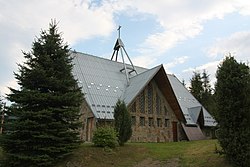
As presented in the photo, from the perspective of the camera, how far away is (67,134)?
574 inches

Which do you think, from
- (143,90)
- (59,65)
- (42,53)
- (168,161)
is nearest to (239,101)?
(168,161)

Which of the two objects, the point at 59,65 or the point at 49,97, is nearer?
the point at 49,97

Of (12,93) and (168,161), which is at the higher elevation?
(12,93)

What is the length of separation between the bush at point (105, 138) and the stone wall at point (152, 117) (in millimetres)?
6422

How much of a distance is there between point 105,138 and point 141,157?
2.44 m

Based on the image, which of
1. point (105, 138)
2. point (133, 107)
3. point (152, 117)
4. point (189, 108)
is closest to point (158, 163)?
point (105, 138)

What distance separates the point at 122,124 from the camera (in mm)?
17859

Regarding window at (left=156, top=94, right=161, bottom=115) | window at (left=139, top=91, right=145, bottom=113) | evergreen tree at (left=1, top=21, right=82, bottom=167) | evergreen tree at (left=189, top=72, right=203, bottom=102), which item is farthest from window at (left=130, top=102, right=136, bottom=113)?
evergreen tree at (left=189, top=72, right=203, bottom=102)

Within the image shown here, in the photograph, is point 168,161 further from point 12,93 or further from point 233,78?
point 12,93

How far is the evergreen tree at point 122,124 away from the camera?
1753cm

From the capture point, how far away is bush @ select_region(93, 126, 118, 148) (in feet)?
53.7

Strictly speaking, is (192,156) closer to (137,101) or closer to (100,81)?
(137,101)

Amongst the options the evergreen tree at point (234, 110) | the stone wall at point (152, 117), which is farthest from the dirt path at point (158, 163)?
the stone wall at point (152, 117)

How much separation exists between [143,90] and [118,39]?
30.3ft
